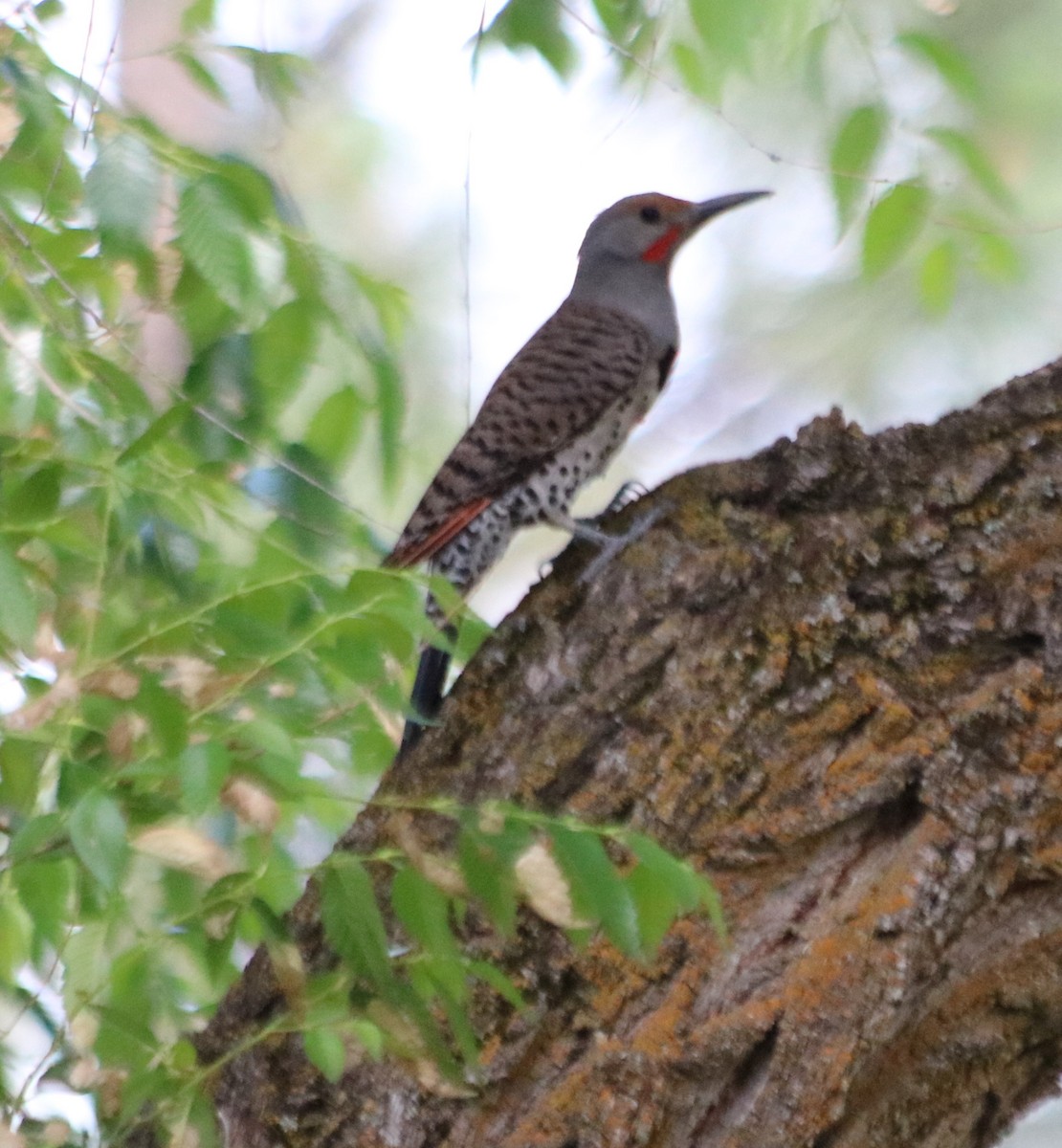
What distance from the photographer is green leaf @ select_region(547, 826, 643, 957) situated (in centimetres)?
129

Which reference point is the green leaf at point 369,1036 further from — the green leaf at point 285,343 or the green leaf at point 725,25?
the green leaf at point 725,25

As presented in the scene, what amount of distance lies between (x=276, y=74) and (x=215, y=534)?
81 cm

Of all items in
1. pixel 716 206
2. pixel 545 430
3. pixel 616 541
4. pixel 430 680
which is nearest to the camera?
pixel 616 541

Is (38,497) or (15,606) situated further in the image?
(38,497)

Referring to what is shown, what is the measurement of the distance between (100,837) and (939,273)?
172cm

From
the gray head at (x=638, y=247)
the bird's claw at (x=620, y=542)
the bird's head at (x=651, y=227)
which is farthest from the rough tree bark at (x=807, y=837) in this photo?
the bird's head at (x=651, y=227)

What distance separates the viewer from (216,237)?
179 cm

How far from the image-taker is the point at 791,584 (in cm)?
191

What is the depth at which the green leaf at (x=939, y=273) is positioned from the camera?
235cm

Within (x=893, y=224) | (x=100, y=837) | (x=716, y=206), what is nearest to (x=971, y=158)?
(x=893, y=224)

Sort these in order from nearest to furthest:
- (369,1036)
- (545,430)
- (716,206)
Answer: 1. (369,1036)
2. (545,430)
3. (716,206)

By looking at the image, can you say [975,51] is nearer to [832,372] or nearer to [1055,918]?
[832,372]

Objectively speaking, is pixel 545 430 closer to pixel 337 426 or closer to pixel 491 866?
pixel 337 426

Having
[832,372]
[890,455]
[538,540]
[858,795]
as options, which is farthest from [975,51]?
[858,795]
